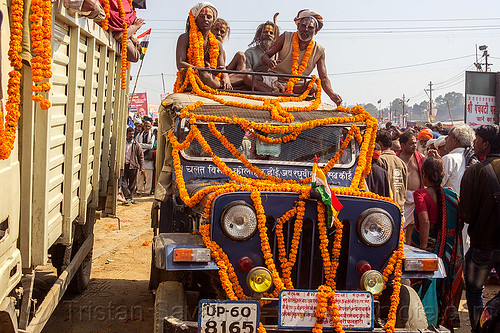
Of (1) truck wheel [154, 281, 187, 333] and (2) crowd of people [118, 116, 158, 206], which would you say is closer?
(1) truck wheel [154, 281, 187, 333]

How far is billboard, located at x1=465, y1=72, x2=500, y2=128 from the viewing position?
42.1ft

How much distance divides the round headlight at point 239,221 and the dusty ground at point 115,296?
214cm

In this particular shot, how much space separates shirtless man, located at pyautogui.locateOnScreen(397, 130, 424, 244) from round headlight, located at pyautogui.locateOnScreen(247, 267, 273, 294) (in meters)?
3.51

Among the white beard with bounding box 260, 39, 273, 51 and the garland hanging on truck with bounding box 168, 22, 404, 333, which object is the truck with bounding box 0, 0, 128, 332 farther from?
the white beard with bounding box 260, 39, 273, 51

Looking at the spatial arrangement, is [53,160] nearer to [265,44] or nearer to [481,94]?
[265,44]

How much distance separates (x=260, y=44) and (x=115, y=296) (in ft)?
11.5

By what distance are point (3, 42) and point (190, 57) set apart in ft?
10.7

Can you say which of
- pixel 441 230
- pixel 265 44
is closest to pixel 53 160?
pixel 441 230

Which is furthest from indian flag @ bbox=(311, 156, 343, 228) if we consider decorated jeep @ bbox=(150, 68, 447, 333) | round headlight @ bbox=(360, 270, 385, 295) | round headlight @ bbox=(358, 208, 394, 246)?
round headlight @ bbox=(360, 270, 385, 295)

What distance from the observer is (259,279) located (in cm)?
383

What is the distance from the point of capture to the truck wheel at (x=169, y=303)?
12.9 ft

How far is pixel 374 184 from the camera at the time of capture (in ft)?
21.1

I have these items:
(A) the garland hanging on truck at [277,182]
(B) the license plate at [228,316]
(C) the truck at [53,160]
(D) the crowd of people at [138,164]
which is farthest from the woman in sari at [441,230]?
(D) the crowd of people at [138,164]

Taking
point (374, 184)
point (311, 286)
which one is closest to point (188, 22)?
point (374, 184)
